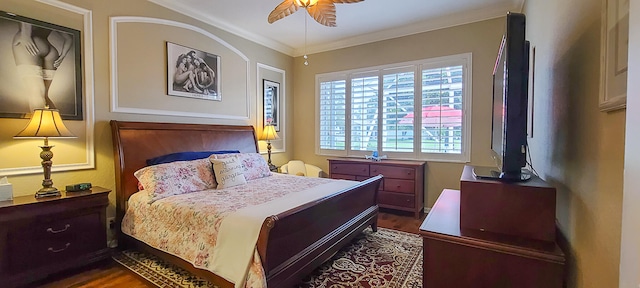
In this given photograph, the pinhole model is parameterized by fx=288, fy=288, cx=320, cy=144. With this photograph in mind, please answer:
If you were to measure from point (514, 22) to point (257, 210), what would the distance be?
1919 mm

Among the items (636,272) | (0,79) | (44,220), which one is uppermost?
(0,79)

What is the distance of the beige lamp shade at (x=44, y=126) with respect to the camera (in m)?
2.26

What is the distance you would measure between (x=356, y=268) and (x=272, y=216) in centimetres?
113

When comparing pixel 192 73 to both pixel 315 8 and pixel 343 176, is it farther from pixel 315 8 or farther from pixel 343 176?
pixel 343 176

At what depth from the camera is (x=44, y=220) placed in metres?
2.26

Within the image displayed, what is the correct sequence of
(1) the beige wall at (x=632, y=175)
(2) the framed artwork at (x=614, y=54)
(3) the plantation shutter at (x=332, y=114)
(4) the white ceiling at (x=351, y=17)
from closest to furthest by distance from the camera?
(1) the beige wall at (x=632, y=175) < (2) the framed artwork at (x=614, y=54) < (4) the white ceiling at (x=351, y=17) < (3) the plantation shutter at (x=332, y=114)

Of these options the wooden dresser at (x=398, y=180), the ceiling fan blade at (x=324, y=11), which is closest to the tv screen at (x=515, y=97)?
the ceiling fan blade at (x=324, y=11)

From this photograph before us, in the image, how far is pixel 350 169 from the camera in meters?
4.50

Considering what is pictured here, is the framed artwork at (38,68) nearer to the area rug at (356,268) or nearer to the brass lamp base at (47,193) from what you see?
the brass lamp base at (47,193)

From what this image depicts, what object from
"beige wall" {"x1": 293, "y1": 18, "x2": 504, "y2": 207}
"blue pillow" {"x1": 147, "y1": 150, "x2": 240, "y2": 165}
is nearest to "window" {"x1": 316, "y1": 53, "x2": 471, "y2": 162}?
"beige wall" {"x1": 293, "y1": 18, "x2": 504, "y2": 207}

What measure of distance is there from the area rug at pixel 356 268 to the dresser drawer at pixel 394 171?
106cm

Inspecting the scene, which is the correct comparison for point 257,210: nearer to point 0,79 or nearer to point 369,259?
point 369,259

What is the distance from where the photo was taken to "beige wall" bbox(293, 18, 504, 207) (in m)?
3.78

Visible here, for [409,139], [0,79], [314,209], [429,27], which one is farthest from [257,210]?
[429,27]
